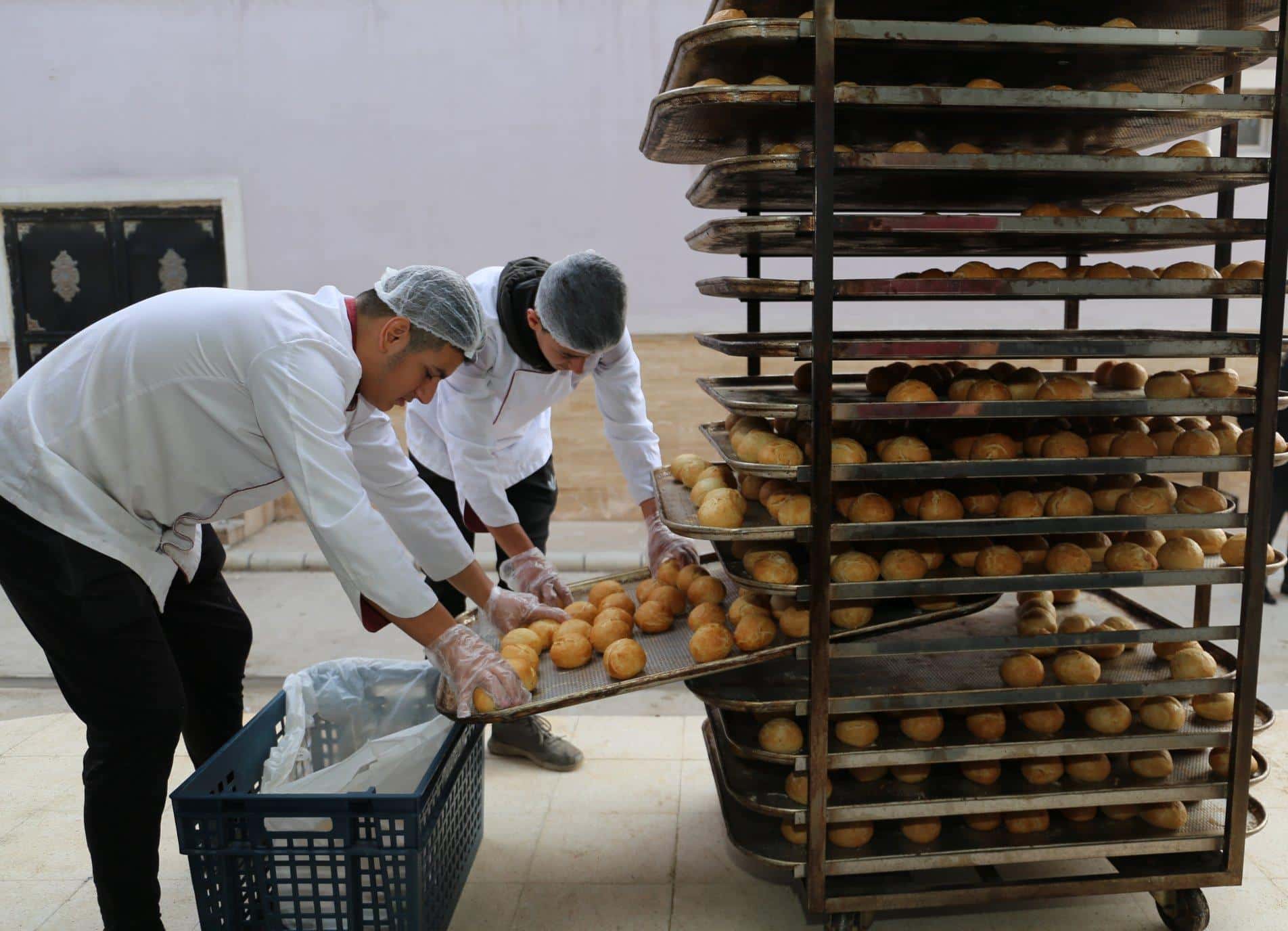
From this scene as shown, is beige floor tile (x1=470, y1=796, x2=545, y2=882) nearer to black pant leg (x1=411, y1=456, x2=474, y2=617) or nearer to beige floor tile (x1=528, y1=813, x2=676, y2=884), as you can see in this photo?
beige floor tile (x1=528, y1=813, x2=676, y2=884)

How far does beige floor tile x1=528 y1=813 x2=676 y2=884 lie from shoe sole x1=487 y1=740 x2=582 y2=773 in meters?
0.27

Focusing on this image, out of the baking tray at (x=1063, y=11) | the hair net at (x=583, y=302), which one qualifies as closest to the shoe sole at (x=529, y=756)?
the hair net at (x=583, y=302)

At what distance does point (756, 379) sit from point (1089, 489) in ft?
2.81

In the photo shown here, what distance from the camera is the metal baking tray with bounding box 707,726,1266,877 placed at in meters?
1.96

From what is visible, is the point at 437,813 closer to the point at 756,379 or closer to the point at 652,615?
the point at 652,615

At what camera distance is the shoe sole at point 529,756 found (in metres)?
2.95

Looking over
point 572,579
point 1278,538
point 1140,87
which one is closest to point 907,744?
point 1140,87

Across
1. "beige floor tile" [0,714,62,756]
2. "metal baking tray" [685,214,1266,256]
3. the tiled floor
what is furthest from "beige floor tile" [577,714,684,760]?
"beige floor tile" [0,714,62,756]

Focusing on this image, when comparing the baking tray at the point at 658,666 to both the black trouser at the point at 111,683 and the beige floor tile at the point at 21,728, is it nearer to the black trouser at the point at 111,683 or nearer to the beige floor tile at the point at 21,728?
the black trouser at the point at 111,683

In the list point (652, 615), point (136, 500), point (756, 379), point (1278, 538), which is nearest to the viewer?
point (136, 500)

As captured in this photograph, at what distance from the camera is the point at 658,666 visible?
1986 mm

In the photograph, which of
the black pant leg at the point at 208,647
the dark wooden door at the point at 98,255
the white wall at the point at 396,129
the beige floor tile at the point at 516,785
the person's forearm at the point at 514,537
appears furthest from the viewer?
the dark wooden door at the point at 98,255

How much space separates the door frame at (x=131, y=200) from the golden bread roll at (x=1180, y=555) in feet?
Result: 19.5

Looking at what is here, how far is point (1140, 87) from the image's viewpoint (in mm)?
2258
